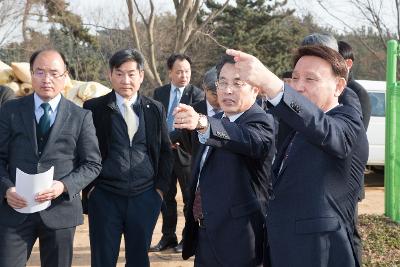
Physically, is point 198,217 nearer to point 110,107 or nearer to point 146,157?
point 146,157

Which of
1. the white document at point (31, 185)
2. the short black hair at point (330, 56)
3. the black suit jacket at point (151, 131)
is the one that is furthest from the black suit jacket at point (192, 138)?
the short black hair at point (330, 56)

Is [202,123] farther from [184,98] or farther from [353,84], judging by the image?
[184,98]

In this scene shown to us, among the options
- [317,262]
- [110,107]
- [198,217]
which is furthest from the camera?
[110,107]

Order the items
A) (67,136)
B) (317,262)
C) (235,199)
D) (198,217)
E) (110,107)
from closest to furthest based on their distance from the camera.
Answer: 1. (317,262)
2. (235,199)
3. (198,217)
4. (67,136)
5. (110,107)

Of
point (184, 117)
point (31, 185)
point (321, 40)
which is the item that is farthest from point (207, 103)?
point (184, 117)

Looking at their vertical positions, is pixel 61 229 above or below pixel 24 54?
below

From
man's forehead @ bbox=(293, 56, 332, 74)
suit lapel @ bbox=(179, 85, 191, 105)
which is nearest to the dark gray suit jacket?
man's forehead @ bbox=(293, 56, 332, 74)

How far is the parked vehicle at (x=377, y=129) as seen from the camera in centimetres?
969

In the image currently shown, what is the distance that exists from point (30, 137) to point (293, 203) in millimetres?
1661

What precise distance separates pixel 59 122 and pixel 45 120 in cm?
9

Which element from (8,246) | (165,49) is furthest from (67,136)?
(165,49)

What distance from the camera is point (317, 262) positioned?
202 cm

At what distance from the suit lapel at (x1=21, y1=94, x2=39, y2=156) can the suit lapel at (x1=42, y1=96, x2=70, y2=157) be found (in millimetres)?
74

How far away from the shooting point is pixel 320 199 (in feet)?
6.57
